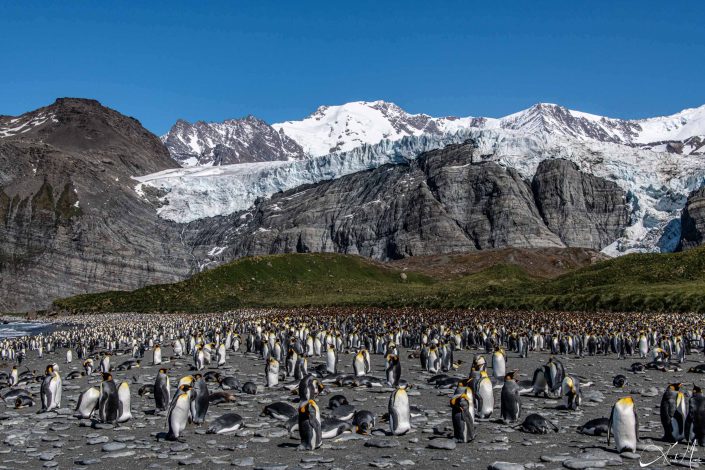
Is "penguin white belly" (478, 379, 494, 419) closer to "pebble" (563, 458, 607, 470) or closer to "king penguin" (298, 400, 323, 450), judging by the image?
"pebble" (563, 458, 607, 470)

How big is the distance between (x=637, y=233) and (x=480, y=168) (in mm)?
35517

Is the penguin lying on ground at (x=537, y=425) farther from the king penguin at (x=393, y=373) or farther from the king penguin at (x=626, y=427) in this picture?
the king penguin at (x=393, y=373)

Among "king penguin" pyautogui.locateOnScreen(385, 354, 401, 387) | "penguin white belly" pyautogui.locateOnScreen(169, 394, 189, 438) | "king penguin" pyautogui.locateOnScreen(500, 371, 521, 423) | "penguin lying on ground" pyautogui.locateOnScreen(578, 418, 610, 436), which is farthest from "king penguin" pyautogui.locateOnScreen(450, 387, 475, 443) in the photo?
"king penguin" pyautogui.locateOnScreen(385, 354, 401, 387)

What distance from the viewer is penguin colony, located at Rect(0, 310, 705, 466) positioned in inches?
428

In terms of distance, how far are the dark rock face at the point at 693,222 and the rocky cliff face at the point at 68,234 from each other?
10224 centimetres

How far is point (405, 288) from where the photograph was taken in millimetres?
82688

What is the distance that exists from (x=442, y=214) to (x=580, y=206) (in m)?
31.0

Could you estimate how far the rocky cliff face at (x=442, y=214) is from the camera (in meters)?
134

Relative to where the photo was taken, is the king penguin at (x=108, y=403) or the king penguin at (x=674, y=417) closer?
the king penguin at (x=674, y=417)

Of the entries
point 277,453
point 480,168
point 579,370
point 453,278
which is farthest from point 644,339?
point 480,168

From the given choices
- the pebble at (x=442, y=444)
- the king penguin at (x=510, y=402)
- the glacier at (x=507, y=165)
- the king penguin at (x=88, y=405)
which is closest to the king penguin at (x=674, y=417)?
the king penguin at (x=510, y=402)

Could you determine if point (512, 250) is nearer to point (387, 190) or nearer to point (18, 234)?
point (387, 190)

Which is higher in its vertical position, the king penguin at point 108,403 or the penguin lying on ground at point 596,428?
the king penguin at point 108,403

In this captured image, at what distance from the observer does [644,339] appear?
80.8 ft
